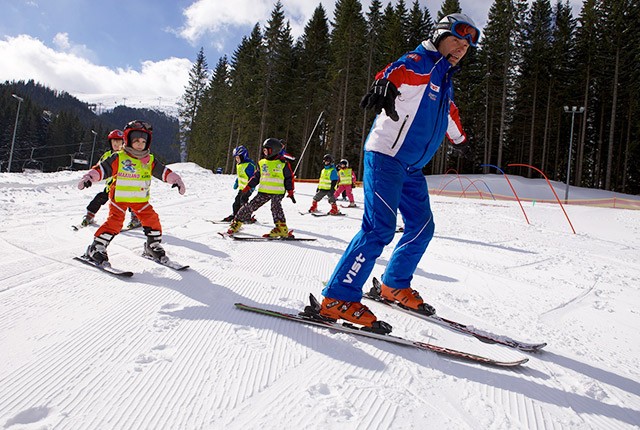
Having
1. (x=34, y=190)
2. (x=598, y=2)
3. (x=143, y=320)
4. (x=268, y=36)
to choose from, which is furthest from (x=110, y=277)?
(x=598, y=2)

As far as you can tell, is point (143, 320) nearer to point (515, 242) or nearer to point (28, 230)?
point (28, 230)

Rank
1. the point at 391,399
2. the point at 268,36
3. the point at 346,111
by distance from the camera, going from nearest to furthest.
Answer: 1. the point at 391,399
2. the point at 346,111
3. the point at 268,36

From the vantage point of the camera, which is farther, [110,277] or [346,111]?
[346,111]

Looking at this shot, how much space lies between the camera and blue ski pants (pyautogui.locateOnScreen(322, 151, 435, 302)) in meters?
2.33

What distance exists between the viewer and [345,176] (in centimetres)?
1270

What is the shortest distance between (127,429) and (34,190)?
10655 millimetres

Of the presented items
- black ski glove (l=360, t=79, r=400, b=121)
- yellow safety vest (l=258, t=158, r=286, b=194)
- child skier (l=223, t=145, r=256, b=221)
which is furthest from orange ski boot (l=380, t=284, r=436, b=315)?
child skier (l=223, t=145, r=256, b=221)

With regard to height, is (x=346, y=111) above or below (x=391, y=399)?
above

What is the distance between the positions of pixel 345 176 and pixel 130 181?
9.41 meters

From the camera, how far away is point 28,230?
475 cm

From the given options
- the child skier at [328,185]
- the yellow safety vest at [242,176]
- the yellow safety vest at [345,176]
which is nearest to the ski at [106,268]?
the yellow safety vest at [242,176]

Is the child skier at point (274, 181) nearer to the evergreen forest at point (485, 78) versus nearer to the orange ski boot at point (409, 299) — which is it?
the orange ski boot at point (409, 299)

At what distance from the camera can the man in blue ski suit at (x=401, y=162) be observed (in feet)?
7.59

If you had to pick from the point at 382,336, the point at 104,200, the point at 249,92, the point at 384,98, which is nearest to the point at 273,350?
the point at 382,336
